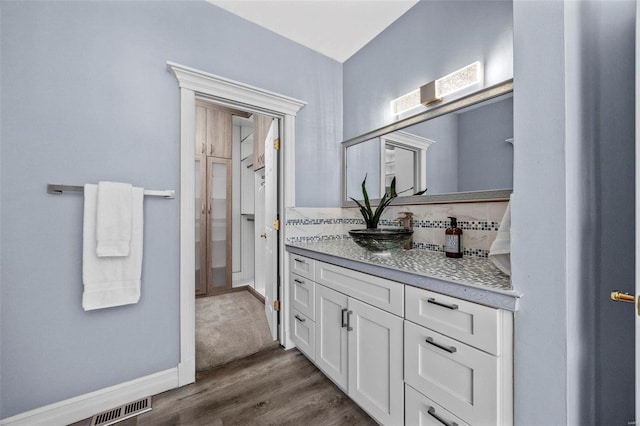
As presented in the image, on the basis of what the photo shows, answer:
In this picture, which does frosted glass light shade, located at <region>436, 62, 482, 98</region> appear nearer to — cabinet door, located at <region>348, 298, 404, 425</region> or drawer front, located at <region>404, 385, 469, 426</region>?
cabinet door, located at <region>348, 298, 404, 425</region>

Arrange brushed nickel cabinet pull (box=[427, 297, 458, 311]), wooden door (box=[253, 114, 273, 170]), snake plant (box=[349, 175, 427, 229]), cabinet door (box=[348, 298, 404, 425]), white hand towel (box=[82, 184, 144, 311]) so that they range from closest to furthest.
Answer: brushed nickel cabinet pull (box=[427, 297, 458, 311])
cabinet door (box=[348, 298, 404, 425])
white hand towel (box=[82, 184, 144, 311])
snake plant (box=[349, 175, 427, 229])
wooden door (box=[253, 114, 273, 170])

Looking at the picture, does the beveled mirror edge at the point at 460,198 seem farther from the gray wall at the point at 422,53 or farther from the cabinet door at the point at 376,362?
the cabinet door at the point at 376,362

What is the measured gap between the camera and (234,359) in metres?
1.97

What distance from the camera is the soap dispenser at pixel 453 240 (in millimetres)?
1468

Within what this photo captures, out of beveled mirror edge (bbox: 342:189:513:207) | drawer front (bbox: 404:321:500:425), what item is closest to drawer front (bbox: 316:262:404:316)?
drawer front (bbox: 404:321:500:425)

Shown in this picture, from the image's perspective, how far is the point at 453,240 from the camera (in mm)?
1483

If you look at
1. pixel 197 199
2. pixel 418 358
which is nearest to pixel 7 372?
pixel 418 358

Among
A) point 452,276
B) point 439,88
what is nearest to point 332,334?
point 452,276

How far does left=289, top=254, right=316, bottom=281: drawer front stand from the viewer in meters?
1.77

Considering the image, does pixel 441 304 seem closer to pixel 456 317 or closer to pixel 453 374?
pixel 456 317

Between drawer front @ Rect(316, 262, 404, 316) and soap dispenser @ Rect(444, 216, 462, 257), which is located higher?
soap dispenser @ Rect(444, 216, 462, 257)

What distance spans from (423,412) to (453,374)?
0.84 ft

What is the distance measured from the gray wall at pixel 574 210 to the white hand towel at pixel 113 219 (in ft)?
6.03

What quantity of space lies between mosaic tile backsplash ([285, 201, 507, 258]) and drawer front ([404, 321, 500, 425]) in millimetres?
686
